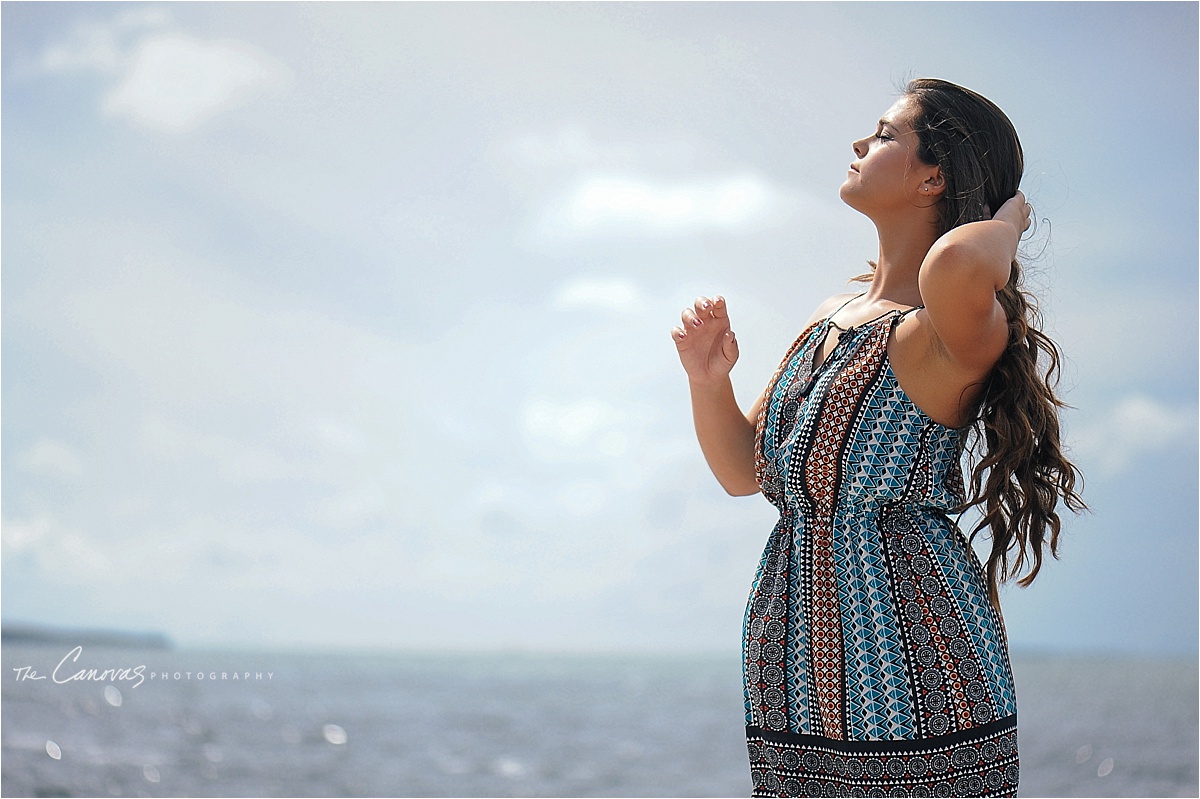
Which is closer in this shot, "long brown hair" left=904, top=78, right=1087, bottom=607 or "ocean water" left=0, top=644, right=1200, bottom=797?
"long brown hair" left=904, top=78, right=1087, bottom=607

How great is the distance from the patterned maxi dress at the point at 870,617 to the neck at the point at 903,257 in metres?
0.10

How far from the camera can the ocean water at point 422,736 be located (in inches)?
387

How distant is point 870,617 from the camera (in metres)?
1.49

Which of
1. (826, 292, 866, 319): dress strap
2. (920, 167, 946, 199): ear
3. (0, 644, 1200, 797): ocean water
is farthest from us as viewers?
(0, 644, 1200, 797): ocean water

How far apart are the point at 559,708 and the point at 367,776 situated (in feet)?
30.2

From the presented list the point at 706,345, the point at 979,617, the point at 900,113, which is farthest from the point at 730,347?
the point at 979,617

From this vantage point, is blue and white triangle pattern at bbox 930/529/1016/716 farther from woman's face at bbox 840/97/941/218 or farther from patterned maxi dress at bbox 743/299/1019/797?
woman's face at bbox 840/97/941/218

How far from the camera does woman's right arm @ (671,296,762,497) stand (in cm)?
176

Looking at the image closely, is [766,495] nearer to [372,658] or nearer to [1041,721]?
[1041,721]

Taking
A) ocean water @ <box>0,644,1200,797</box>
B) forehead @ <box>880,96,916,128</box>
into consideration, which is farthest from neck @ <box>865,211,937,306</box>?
ocean water @ <box>0,644,1200,797</box>

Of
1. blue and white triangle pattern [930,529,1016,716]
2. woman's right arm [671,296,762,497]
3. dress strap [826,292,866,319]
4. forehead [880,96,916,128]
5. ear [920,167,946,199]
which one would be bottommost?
blue and white triangle pattern [930,529,1016,716]

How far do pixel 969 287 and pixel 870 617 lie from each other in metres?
0.47

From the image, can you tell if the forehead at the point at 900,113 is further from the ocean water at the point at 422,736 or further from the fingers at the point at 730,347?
the ocean water at the point at 422,736

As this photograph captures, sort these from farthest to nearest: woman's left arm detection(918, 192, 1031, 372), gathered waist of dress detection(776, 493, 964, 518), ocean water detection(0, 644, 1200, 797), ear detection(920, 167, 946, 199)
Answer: ocean water detection(0, 644, 1200, 797) < ear detection(920, 167, 946, 199) < gathered waist of dress detection(776, 493, 964, 518) < woman's left arm detection(918, 192, 1031, 372)
